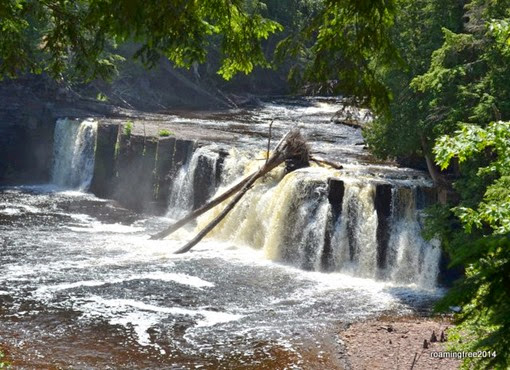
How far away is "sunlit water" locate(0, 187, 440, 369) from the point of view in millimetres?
15250

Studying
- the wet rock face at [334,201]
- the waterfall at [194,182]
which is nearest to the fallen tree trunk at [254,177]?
the wet rock face at [334,201]

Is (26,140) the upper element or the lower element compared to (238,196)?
upper

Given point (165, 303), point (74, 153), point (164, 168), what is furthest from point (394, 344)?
point (74, 153)

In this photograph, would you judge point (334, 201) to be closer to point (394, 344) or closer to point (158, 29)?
point (394, 344)

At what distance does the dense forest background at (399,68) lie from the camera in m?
7.55

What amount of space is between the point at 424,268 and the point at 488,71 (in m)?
6.24

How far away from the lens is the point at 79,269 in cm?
2064

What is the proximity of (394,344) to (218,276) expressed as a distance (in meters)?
6.38

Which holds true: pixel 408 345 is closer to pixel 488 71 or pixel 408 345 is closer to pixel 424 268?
pixel 424 268

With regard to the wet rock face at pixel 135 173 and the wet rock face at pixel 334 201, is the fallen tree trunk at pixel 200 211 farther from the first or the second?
the wet rock face at pixel 135 173

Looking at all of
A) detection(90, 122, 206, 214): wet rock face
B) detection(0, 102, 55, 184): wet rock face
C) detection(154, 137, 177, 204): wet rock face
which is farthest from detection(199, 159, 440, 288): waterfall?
detection(0, 102, 55, 184): wet rock face

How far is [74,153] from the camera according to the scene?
112ft

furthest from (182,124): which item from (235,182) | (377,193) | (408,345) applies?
(408,345)

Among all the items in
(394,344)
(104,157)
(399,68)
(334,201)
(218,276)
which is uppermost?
(399,68)
